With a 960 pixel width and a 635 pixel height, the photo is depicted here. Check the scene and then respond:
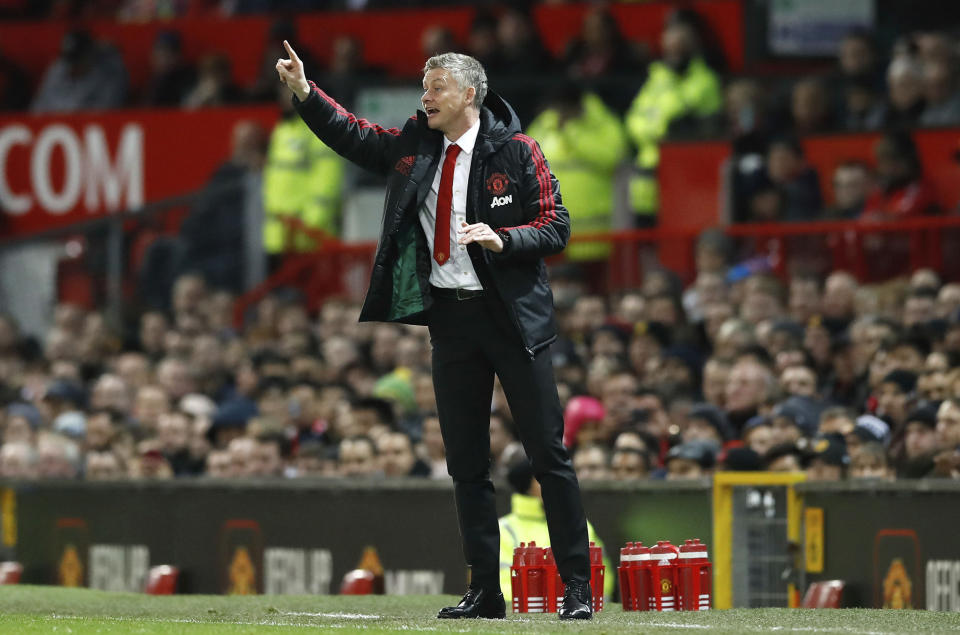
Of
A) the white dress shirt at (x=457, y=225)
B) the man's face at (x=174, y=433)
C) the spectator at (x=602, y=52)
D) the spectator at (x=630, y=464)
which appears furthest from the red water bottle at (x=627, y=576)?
the spectator at (x=602, y=52)

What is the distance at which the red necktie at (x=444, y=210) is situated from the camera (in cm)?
793

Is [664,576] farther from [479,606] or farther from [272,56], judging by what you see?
[272,56]

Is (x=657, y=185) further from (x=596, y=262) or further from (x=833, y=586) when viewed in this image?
(x=833, y=586)

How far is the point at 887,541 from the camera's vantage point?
10188 millimetres

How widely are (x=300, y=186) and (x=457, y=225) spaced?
36.8 feet

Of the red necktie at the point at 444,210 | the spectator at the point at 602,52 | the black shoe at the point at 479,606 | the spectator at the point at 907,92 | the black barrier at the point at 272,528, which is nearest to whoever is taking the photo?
the red necktie at the point at 444,210

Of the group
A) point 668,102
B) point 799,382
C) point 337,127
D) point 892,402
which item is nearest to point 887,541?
point 892,402

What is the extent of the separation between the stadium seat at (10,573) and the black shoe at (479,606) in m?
6.64

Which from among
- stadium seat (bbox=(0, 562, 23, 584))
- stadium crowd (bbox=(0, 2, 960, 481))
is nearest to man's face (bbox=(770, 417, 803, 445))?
stadium crowd (bbox=(0, 2, 960, 481))

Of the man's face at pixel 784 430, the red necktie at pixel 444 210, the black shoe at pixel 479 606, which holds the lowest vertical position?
the black shoe at pixel 479 606

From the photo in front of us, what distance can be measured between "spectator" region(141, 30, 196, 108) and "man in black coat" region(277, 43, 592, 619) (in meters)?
13.7

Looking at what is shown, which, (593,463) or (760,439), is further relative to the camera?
(593,463)

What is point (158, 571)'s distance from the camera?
525 inches

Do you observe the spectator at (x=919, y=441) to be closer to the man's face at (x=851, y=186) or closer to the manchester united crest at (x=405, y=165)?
the man's face at (x=851, y=186)
